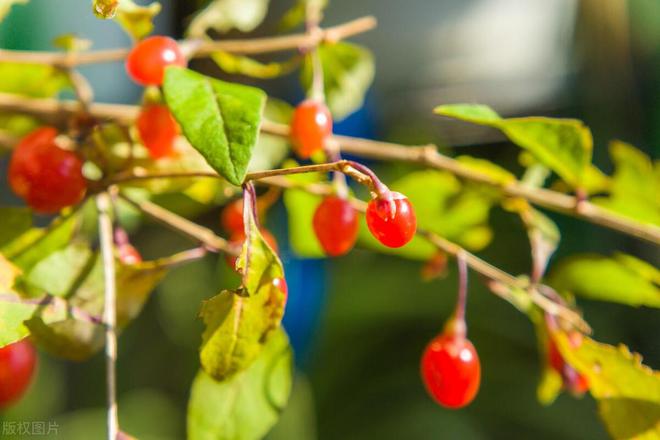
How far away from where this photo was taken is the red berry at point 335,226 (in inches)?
13.0

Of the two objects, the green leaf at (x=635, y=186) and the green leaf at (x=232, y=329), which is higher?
the green leaf at (x=232, y=329)

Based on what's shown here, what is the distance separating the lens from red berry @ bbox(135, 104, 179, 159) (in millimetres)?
335

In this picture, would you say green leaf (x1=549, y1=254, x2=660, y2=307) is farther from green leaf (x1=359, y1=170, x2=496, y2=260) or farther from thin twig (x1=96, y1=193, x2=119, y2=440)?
thin twig (x1=96, y1=193, x2=119, y2=440)

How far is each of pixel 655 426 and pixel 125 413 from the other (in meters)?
0.65

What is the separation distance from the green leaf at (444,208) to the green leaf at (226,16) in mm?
140

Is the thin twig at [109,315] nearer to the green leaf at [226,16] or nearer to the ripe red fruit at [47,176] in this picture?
the ripe red fruit at [47,176]

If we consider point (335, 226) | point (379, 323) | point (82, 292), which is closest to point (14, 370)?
point (82, 292)

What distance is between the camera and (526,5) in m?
1.17

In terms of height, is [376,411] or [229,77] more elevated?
[229,77]

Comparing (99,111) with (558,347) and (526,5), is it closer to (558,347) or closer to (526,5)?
(558,347)

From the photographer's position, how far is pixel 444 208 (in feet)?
1.39

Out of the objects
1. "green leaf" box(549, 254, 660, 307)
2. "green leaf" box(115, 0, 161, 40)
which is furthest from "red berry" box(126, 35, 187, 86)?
"green leaf" box(549, 254, 660, 307)

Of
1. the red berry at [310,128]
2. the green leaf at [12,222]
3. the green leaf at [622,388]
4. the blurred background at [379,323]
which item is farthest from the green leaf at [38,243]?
the blurred background at [379,323]

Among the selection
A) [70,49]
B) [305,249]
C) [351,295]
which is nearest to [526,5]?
[351,295]
